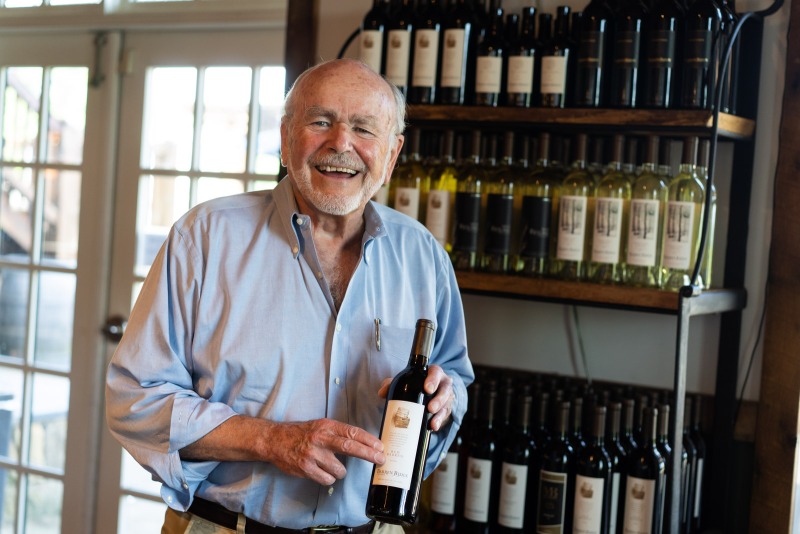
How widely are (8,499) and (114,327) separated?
2.85 feet

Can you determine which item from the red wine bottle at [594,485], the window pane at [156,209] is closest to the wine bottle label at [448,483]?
the red wine bottle at [594,485]

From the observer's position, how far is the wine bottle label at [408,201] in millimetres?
2320

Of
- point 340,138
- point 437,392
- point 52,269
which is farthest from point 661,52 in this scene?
point 52,269

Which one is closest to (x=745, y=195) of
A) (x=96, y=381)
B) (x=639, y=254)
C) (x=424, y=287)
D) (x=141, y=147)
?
(x=639, y=254)

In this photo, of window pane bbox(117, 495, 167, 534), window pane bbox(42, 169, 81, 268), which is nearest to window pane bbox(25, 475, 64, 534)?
window pane bbox(117, 495, 167, 534)

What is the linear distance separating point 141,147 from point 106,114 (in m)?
0.18

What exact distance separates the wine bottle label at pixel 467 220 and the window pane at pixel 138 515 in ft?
5.29

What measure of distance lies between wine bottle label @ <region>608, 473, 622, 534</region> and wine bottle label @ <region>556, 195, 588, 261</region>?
0.52 metres

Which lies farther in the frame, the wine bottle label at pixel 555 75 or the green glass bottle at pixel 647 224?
the wine bottle label at pixel 555 75

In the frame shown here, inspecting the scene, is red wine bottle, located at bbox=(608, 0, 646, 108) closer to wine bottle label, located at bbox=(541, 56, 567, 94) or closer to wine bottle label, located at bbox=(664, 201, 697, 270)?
wine bottle label, located at bbox=(541, 56, 567, 94)

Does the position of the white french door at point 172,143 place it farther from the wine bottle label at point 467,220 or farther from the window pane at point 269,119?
the wine bottle label at point 467,220

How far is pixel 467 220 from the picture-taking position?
2.25 metres

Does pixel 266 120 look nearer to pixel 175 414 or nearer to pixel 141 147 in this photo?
pixel 141 147

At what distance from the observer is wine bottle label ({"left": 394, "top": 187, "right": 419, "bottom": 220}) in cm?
232
